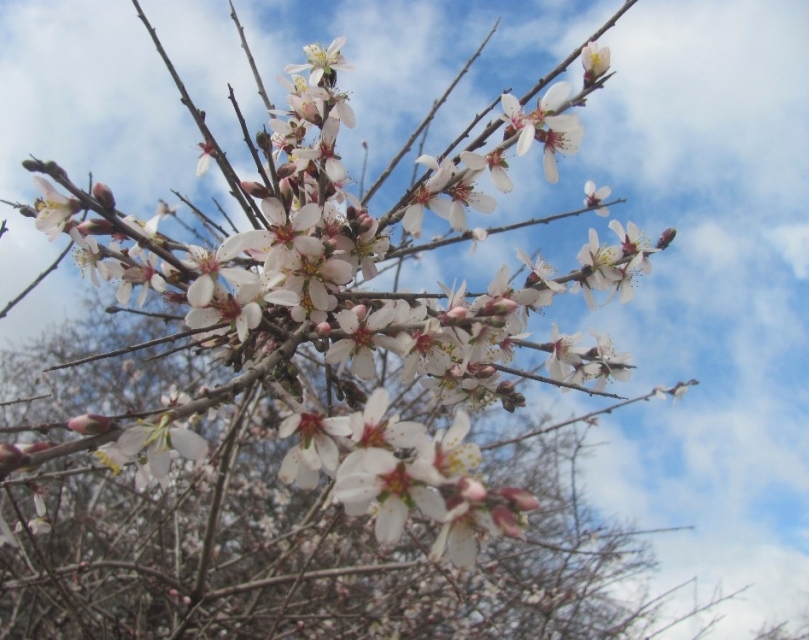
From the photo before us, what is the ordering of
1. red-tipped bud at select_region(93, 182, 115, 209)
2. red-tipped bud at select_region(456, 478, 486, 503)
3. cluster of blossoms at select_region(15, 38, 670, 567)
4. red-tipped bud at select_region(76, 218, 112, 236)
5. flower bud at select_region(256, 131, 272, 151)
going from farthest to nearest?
flower bud at select_region(256, 131, 272, 151) < red-tipped bud at select_region(76, 218, 112, 236) < red-tipped bud at select_region(93, 182, 115, 209) < cluster of blossoms at select_region(15, 38, 670, 567) < red-tipped bud at select_region(456, 478, 486, 503)

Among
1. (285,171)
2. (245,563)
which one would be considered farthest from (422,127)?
(245,563)

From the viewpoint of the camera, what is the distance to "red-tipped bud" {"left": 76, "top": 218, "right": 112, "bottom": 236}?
1.49 meters

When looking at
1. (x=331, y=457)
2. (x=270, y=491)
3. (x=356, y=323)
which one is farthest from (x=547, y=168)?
(x=270, y=491)

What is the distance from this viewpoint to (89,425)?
3.46ft

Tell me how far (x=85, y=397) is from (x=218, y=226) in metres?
10.6

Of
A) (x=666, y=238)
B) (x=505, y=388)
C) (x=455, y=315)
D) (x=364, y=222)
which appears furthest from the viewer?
(x=666, y=238)

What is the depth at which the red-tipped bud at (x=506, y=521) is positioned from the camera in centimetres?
97

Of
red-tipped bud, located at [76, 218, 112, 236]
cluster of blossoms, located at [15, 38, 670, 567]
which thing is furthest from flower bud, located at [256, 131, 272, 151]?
red-tipped bud, located at [76, 218, 112, 236]

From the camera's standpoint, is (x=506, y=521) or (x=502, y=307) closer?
(x=506, y=521)

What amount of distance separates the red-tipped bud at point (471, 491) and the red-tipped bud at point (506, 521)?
0.05 metres

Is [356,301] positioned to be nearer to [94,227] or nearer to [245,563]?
[94,227]

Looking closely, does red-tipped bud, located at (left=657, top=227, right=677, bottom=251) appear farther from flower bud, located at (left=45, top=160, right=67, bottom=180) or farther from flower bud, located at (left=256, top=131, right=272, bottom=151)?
flower bud, located at (left=45, top=160, right=67, bottom=180)

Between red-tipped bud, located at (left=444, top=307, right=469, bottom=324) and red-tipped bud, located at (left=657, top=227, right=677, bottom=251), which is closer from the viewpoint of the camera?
red-tipped bud, located at (left=444, top=307, right=469, bottom=324)

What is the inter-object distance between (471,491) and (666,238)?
4.73 ft
